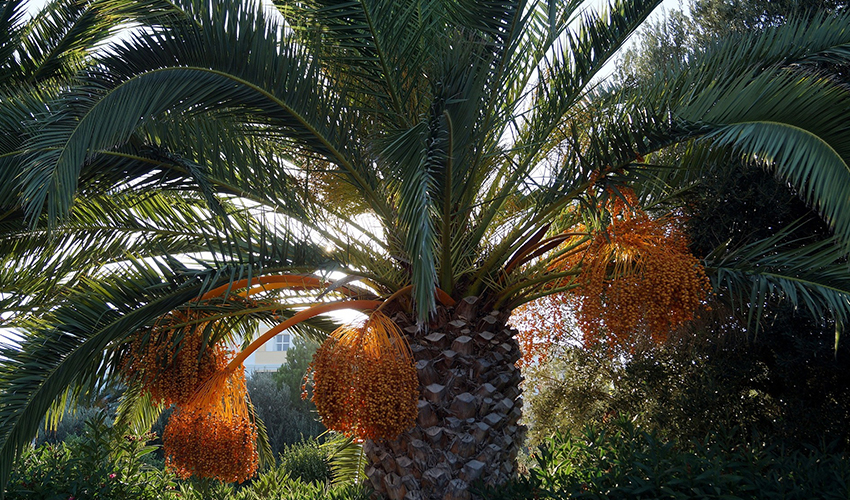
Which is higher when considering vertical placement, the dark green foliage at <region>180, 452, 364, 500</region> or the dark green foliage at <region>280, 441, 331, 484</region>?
the dark green foliage at <region>280, 441, 331, 484</region>

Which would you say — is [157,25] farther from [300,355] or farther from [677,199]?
[300,355]

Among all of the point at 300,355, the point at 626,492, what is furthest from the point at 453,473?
the point at 300,355

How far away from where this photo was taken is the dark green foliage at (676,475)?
4.21 metres

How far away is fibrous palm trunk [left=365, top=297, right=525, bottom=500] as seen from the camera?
17.0ft

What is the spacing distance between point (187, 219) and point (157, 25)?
1.98m

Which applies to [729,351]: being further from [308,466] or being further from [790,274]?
[308,466]

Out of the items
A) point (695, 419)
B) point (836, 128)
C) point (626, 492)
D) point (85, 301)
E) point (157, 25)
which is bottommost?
point (626, 492)

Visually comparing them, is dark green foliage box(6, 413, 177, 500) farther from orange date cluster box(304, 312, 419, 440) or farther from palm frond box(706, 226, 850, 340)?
palm frond box(706, 226, 850, 340)

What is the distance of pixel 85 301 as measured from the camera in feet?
15.4

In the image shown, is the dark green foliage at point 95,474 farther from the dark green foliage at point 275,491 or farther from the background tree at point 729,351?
the background tree at point 729,351

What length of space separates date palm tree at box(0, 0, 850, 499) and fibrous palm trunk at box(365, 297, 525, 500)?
17 millimetres

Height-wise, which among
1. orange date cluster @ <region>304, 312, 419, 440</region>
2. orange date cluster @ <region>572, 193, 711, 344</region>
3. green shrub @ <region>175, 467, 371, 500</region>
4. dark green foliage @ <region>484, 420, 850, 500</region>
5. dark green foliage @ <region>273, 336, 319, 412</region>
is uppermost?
dark green foliage @ <region>273, 336, 319, 412</region>

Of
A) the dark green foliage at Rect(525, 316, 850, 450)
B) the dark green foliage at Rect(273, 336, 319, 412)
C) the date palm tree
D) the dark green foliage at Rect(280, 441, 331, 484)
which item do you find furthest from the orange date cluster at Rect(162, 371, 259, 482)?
the dark green foliage at Rect(273, 336, 319, 412)

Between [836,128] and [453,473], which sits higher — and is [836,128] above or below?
above
